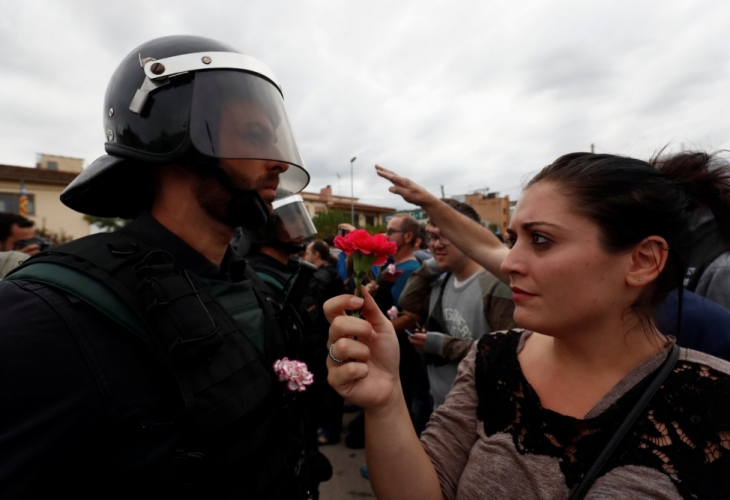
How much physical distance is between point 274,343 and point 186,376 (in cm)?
49

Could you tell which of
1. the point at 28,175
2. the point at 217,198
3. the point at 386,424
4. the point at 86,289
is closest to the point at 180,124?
the point at 217,198

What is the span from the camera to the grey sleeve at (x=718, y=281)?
185 cm

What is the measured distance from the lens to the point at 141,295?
114 centimetres

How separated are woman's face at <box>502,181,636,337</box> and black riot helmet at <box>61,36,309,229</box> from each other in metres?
1.04

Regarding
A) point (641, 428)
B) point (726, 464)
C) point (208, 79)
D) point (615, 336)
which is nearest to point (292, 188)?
point (208, 79)

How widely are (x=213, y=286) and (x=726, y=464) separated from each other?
171cm

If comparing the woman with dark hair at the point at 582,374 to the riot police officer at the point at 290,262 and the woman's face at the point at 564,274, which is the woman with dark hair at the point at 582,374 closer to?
the woman's face at the point at 564,274

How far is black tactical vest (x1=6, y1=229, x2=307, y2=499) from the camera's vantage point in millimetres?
1050

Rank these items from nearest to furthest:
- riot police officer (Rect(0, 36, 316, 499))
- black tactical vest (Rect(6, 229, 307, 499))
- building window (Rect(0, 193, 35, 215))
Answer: riot police officer (Rect(0, 36, 316, 499)), black tactical vest (Rect(6, 229, 307, 499)), building window (Rect(0, 193, 35, 215))

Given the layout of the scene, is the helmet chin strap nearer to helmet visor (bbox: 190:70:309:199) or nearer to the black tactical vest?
helmet visor (bbox: 190:70:309:199)

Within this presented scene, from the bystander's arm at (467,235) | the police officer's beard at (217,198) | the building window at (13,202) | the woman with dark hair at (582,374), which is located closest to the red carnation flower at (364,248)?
the woman with dark hair at (582,374)

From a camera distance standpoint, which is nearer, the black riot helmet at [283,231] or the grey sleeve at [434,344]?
the grey sleeve at [434,344]

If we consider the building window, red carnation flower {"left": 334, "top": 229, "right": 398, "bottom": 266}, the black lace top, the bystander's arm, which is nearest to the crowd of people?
the black lace top

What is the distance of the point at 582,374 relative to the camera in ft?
4.13
